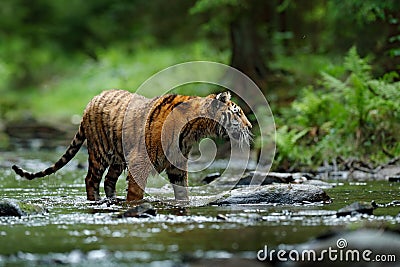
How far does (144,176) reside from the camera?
8352mm

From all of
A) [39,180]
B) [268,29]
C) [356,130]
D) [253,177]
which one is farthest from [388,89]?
[268,29]

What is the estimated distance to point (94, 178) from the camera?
29.9 ft

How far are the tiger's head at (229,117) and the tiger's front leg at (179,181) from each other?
679 mm

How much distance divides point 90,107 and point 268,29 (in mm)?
10062

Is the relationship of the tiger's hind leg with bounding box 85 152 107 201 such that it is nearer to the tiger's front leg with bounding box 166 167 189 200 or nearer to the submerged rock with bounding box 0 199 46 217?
the tiger's front leg with bounding box 166 167 189 200

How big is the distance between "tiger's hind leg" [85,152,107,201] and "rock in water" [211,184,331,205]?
161 centimetres

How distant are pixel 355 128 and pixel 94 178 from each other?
4.92 meters

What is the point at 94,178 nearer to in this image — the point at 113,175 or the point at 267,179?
the point at 113,175

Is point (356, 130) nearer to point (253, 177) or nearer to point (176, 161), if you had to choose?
point (253, 177)

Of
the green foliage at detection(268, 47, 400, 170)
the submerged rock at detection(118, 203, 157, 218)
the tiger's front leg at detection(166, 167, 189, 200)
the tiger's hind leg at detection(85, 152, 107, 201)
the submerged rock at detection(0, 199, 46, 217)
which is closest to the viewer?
the submerged rock at detection(118, 203, 157, 218)

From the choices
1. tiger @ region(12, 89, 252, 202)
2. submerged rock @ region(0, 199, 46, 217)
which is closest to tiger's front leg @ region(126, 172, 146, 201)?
tiger @ region(12, 89, 252, 202)

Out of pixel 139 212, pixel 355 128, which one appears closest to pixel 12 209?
pixel 139 212

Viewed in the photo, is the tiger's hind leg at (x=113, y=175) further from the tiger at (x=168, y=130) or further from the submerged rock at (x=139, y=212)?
the submerged rock at (x=139, y=212)

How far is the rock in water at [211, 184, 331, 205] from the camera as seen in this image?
318 inches
